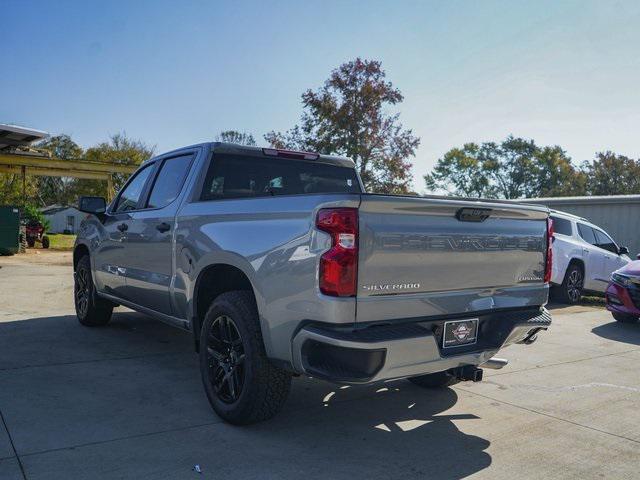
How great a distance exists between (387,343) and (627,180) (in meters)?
62.9

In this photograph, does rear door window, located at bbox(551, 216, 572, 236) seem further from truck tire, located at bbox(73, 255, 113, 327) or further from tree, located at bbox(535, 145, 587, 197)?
tree, located at bbox(535, 145, 587, 197)

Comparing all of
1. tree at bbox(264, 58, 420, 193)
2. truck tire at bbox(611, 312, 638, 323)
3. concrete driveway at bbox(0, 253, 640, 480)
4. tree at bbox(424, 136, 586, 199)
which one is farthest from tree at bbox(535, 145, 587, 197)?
concrete driveway at bbox(0, 253, 640, 480)

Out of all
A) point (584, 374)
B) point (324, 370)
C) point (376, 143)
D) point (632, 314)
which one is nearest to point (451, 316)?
point (324, 370)

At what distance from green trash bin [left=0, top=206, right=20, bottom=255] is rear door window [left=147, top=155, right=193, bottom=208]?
17.2 m

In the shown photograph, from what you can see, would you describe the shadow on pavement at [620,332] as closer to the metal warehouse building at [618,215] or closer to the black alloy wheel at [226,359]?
the black alloy wheel at [226,359]

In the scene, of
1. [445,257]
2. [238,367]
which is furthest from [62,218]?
[445,257]

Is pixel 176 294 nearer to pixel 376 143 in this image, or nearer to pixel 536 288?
pixel 536 288

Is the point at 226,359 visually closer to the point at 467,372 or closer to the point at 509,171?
the point at 467,372

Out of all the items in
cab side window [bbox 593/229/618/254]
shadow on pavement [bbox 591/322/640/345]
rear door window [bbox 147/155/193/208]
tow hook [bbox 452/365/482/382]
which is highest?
rear door window [bbox 147/155/193/208]

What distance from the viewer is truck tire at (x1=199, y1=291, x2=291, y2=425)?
3.53 metres

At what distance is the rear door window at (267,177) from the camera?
479 cm

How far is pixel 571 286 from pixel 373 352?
935 cm

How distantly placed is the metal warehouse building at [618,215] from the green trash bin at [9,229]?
736 inches

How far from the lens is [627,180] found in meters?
57.6
